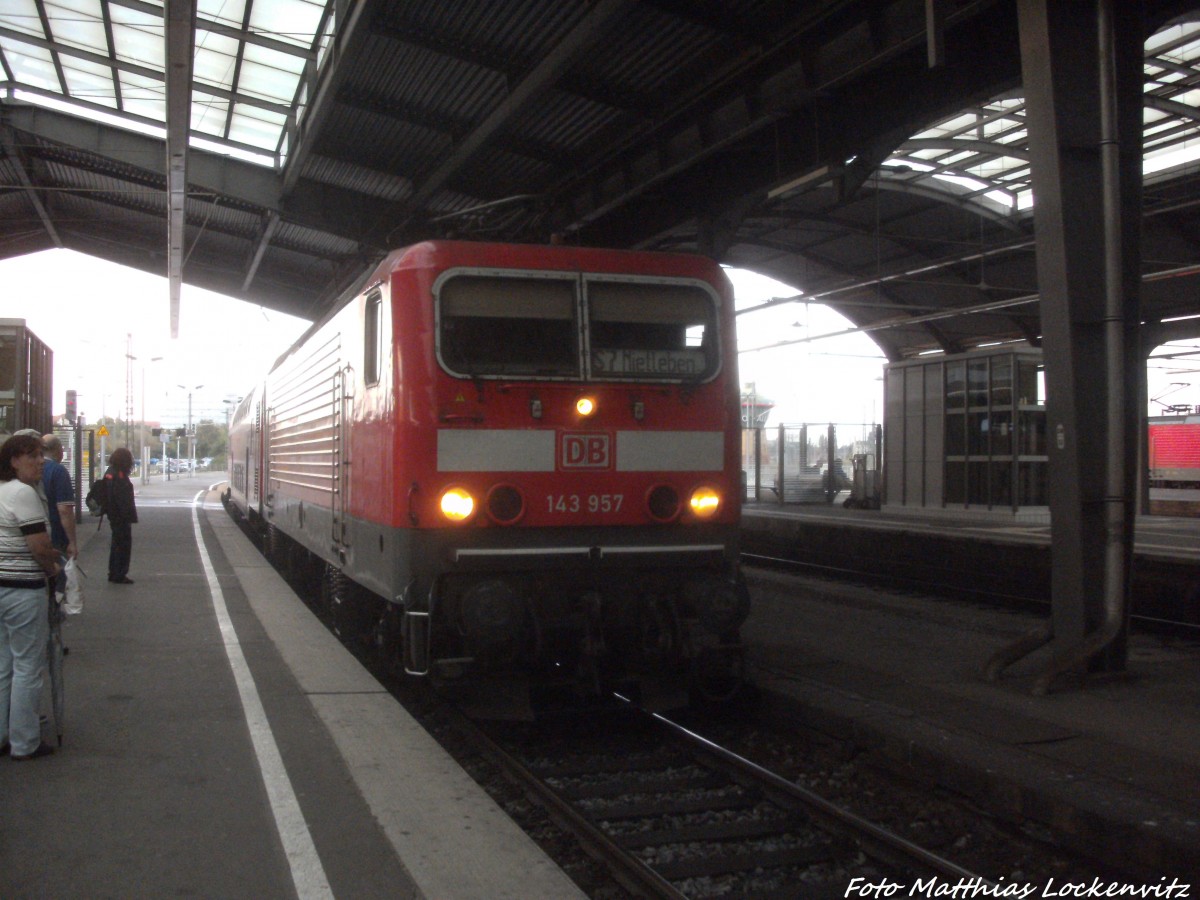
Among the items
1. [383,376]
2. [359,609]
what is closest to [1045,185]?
[383,376]

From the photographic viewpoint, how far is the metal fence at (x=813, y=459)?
1095 inches

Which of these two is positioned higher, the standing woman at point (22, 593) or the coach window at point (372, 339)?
the coach window at point (372, 339)

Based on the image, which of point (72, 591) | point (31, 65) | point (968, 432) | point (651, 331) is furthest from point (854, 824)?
point (31, 65)

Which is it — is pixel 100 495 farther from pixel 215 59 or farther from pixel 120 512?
pixel 215 59

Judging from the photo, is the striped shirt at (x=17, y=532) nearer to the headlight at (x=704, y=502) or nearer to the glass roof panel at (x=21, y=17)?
the headlight at (x=704, y=502)

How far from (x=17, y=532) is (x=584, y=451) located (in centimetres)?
306

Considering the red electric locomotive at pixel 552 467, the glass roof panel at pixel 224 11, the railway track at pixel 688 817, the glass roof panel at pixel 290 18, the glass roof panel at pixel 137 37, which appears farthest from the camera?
the glass roof panel at pixel 137 37

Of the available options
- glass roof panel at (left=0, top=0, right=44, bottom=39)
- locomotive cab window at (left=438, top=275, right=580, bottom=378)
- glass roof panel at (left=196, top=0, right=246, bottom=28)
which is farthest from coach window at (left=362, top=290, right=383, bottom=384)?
glass roof panel at (left=0, top=0, right=44, bottom=39)

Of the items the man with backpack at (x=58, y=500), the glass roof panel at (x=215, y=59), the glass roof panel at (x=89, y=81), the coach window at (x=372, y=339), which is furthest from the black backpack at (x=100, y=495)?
the glass roof panel at (x=89, y=81)

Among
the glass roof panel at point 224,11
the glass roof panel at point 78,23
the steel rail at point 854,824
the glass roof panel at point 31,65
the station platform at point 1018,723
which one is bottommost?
the steel rail at point 854,824

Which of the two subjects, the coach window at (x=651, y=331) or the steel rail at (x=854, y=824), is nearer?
the steel rail at (x=854, y=824)

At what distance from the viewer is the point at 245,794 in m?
4.95

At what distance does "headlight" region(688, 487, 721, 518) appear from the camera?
22.6 ft

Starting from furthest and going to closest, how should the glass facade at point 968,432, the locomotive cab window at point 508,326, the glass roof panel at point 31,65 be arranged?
the glass facade at point 968,432
the glass roof panel at point 31,65
the locomotive cab window at point 508,326
